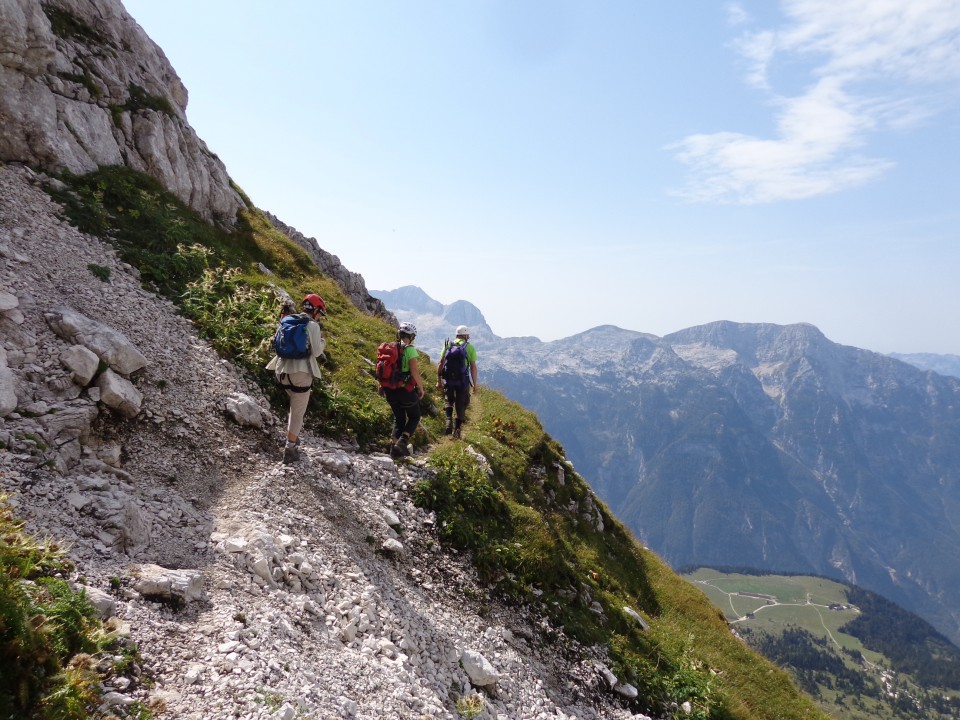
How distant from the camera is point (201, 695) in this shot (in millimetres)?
6223

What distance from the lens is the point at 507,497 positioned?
16109 millimetres

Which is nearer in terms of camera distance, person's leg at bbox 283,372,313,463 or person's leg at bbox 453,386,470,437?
person's leg at bbox 283,372,313,463

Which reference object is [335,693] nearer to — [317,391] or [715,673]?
[317,391]

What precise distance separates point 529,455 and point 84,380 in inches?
567

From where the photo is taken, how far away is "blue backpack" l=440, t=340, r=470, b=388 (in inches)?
688

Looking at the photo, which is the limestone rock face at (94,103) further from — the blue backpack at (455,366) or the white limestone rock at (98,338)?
the blue backpack at (455,366)

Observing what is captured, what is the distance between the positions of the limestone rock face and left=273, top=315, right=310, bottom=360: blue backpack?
1394 cm

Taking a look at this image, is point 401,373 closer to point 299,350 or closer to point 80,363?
point 299,350

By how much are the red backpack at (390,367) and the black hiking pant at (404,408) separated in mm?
358

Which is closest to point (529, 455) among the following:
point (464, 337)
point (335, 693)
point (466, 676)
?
point (464, 337)

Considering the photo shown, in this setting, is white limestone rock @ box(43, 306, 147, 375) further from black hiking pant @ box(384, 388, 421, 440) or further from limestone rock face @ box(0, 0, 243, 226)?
limestone rock face @ box(0, 0, 243, 226)

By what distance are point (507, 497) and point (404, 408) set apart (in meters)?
4.44

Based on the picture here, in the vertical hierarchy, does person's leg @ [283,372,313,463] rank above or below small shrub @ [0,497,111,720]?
above

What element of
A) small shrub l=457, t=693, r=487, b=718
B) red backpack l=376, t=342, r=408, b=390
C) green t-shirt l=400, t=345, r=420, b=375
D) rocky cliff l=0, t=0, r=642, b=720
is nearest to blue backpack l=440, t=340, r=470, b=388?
green t-shirt l=400, t=345, r=420, b=375
